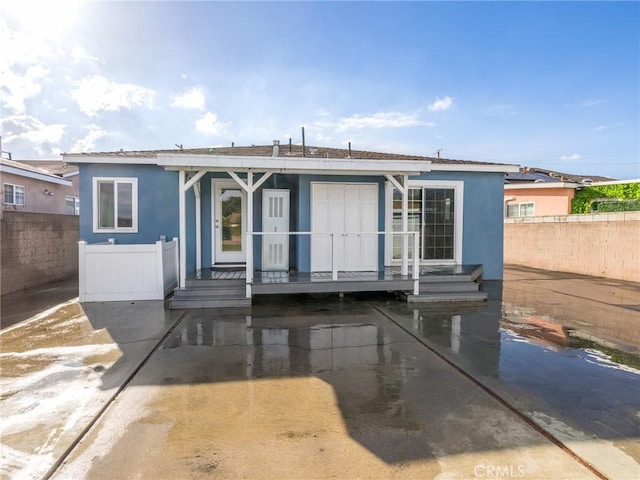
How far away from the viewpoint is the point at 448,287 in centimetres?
761

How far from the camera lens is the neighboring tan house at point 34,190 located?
12.5 meters

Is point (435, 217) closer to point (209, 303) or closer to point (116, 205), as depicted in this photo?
point (209, 303)

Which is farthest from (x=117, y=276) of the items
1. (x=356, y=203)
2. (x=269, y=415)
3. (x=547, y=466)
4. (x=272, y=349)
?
(x=547, y=466)

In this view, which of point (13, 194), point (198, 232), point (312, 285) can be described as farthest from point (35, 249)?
point (312, 285)

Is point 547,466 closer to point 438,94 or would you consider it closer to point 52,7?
point 52,7

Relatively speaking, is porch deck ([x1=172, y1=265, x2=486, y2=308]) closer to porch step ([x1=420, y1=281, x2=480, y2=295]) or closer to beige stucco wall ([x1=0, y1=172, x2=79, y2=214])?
porch step ([x1=420, y1=281, x2=480, y2=295])

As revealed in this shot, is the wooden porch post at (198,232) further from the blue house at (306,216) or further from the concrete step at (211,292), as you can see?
the concrete step at (211,292)

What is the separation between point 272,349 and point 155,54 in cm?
933

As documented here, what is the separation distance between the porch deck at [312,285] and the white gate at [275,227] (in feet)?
1.45

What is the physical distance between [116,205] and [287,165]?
447cm

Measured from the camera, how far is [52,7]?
6.96 metres

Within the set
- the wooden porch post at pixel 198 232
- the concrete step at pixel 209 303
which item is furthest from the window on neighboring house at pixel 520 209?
the concrete step at pixel 209 303

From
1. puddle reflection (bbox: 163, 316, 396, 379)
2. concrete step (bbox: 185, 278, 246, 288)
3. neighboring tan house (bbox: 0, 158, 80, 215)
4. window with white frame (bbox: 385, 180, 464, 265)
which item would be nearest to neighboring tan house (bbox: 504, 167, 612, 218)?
window with white frame (bbox: 385, 180, 464, 265)

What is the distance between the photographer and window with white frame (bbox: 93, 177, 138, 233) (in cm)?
861
